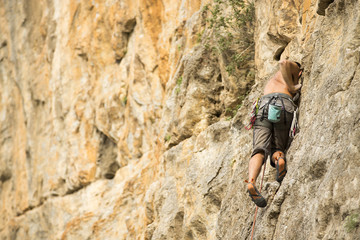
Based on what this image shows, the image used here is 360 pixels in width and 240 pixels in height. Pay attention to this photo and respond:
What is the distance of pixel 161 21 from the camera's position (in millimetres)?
15320

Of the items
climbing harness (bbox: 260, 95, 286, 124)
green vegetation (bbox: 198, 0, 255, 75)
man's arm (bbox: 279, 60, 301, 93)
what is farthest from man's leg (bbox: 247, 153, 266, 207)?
green vegetation (bbox: 198, 0, 255, 75)

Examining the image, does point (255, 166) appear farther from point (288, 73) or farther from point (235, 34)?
point (235, 34)

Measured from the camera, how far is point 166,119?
12.4 meters

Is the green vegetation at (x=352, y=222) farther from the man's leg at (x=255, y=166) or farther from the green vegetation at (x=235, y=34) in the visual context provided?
the green vegetation at (x=235, y=34)

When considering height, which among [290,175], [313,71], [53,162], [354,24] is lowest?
[53,162]

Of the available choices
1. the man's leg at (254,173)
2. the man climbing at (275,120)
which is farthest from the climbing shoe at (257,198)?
the man climbing at (275,120)

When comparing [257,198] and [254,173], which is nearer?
[257,198]

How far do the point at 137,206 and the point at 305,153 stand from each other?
8381mm

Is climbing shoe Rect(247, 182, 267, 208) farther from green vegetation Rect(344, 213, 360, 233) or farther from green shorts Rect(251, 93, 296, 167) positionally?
green vegetation Rect(344, 213, 360, 233)

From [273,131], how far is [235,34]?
11.9 feet

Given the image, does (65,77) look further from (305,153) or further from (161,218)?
(305,153)

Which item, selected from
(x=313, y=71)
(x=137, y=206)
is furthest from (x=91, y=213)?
(x=313, y=71)

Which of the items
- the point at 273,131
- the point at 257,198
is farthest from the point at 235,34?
the point at 257,198

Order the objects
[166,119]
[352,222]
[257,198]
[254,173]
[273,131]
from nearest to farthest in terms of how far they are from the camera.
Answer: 1. [352,222]
2. [257,198]
3. [254,173]
4. [273,131]
5. [166,119]
